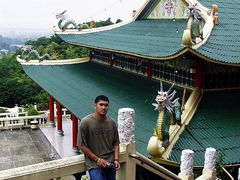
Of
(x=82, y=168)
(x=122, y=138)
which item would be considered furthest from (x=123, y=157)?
(x=82, y=168)

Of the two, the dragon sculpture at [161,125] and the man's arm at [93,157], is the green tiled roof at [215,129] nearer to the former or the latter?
the dragon sculpture at [161,125]

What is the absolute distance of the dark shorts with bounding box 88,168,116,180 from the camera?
152 inches

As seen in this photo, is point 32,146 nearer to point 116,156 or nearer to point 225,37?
point 225,37

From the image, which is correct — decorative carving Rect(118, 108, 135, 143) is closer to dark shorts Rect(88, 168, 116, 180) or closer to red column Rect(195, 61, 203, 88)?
dark shorts Rect(88, 168, 116, 180)

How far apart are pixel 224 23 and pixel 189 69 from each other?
8.76 feet

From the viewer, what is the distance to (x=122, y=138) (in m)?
4.24

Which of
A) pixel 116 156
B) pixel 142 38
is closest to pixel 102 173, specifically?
pixel 116 156

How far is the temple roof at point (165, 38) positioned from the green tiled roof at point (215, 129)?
3.86 feet

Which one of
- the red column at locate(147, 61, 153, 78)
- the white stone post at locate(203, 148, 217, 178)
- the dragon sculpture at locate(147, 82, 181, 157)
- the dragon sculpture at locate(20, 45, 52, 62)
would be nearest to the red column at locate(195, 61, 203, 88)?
the dragon sculpture at locate(147, 82, 181, 157)

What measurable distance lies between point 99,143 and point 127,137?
48cm

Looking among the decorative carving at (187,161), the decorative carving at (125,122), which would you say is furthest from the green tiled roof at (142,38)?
the decorative carving at (125,122)

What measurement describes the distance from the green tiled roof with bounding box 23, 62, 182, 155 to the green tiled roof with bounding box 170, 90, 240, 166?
2.99ft

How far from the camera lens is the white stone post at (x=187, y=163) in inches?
249

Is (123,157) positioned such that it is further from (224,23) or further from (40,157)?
(40,157)
